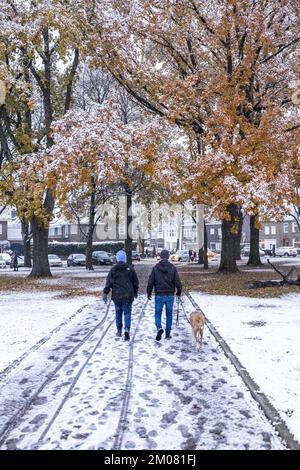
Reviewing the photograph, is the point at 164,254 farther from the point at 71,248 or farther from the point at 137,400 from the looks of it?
the point at 71,248

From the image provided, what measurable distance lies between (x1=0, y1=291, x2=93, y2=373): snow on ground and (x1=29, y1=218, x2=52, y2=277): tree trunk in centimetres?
826

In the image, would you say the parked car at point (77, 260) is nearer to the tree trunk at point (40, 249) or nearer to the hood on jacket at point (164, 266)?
the tree trunk at point (40, 249)

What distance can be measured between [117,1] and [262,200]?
1174 cm

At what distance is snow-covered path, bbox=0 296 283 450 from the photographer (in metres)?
4.95

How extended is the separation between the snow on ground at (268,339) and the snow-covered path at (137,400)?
350 mm

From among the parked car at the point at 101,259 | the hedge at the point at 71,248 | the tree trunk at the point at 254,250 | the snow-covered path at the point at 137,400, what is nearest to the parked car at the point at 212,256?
the hedge at the point at 71,248

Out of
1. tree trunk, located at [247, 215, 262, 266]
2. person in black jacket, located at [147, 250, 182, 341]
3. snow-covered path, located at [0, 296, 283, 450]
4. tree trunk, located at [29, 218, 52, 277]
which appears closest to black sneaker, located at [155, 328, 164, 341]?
person in black jacket, located at [147, 250, 182, 341]

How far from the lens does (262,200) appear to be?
1647 centimetres

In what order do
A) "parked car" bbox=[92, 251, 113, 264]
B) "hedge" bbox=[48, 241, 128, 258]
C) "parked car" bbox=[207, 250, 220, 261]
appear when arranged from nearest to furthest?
"parked car" bbox=[92, 251, 113, 264] → "parked car" bbox=[207, 250, 220, 261] → "hedge" bbox=[48, 241, 128, 258]

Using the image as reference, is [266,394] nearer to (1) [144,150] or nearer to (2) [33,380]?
(2) [33,380]

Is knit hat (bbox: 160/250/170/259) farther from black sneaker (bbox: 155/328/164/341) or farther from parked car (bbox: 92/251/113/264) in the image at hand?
parked car (bbox: 92/251/113/264)

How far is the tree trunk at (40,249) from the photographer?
90.0 feet

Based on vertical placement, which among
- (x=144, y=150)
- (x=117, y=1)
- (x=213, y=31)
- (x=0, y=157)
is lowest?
(x=144, y=150)
